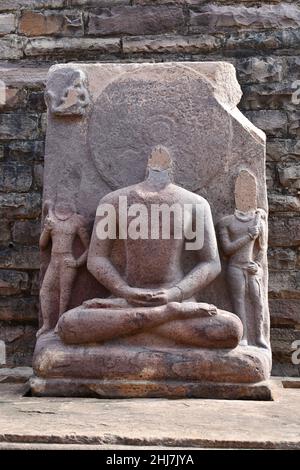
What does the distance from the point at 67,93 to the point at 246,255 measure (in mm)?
1384

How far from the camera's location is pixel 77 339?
3568 millimetres

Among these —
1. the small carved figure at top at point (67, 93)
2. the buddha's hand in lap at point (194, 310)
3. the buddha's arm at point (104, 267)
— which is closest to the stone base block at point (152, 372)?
the buddha's hand in lap at point (194, 310)

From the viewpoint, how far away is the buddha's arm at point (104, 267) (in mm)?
3688

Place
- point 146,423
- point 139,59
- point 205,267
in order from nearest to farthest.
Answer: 1. point 146,423
2. point 205,267
3. point 139,59

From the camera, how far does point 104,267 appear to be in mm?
3744

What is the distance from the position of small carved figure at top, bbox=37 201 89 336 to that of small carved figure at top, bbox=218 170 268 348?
79 cm

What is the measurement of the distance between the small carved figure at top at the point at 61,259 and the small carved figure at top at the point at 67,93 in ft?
1.92

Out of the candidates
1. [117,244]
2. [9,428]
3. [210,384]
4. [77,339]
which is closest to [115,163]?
[117,244]

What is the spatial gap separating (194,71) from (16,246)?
1.87m

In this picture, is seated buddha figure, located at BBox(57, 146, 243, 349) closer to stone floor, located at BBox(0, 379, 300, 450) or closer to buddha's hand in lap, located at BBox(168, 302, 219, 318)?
buddha's hand in lap, located at BBox(168, 302, 219, 318)

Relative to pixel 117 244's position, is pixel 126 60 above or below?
above

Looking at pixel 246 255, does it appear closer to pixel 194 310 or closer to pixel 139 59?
pixel 194 310

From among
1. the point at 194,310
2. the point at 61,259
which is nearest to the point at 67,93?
the point at 61,259
